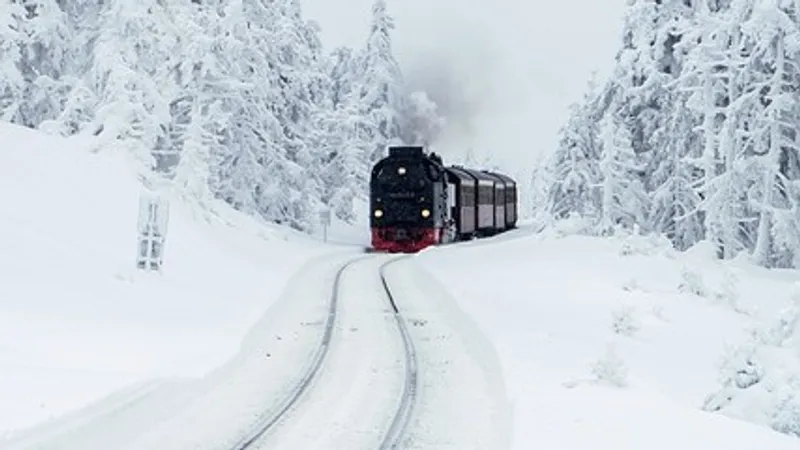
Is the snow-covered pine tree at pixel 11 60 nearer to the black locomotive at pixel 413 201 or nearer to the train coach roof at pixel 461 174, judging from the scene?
the black locomotive at pixel 413 201

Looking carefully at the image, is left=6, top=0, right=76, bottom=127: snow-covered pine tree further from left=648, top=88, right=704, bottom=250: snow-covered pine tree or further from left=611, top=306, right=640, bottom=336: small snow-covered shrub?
left=611, top=306, right=640, bottom=336: small snow-covered shrub

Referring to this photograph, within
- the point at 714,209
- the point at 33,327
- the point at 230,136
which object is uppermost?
the point at 230,136

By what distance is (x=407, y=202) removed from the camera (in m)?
40.4

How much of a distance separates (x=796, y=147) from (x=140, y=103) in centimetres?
2087

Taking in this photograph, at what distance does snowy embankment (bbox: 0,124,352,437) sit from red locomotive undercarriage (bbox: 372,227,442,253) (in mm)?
10637

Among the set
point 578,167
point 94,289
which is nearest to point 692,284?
point 94,289

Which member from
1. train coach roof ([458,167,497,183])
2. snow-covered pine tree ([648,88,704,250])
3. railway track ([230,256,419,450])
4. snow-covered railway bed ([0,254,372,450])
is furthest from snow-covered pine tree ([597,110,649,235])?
snow-covered railway bed ([0,254,372,450])

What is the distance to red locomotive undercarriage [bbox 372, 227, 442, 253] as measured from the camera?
40312 millimetres

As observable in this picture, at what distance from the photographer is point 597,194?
40.9 meters

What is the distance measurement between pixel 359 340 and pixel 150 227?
579cm

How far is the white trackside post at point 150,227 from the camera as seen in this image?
61.0 ft

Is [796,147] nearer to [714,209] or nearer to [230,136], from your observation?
[714,209]

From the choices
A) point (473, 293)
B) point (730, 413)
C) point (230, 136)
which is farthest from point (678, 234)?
point (730, 413)

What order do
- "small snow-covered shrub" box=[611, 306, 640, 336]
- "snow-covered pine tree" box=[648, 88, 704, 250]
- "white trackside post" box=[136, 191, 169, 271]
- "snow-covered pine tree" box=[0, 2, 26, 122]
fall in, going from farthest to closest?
"snow-covered pine tree" box=[648, 88, 704, 250], "snow-covered pine tree" box=[0, 2, 26, 122], "white trackside post" box=[136, 191, 169, 271], "small snow-covered shrub" box=[611, 306, 640, 336]
